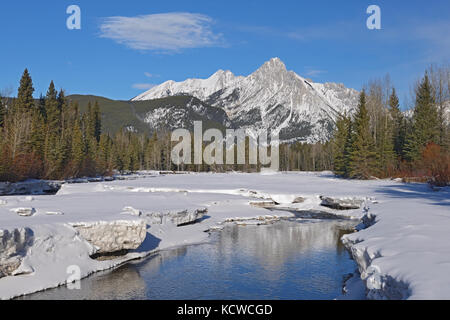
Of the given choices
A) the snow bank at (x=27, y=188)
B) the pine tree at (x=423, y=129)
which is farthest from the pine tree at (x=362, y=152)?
the snow bank at (x=27, y=188)

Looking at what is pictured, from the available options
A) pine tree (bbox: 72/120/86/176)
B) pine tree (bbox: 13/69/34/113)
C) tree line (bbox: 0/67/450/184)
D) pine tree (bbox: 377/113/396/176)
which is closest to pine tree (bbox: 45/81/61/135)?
tree line (bbox: 0/67/450/184)

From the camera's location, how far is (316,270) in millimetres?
13703

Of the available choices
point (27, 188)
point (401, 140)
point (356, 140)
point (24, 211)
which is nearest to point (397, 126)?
point (401, 140)

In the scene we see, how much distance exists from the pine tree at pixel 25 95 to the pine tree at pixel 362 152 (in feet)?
188

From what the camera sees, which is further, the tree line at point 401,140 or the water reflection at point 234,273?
the tree line at point 401,140

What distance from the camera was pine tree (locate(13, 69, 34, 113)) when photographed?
66438mm

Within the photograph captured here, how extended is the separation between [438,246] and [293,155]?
438 feet

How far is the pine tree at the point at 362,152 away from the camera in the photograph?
55594 millimetres

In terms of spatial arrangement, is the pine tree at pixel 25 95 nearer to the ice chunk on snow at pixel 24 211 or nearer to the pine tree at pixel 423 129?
the ice chunk on snow at pixel 24 211

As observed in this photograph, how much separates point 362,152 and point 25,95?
199ft

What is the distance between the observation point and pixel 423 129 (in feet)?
178

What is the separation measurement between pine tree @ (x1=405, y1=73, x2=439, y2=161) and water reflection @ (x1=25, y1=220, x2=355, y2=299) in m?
41.0

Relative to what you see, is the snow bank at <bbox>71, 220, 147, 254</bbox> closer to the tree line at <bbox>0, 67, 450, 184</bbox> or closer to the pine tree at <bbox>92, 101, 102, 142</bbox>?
the tree line at <bbox>0, 67, 450, 184</bbox>
